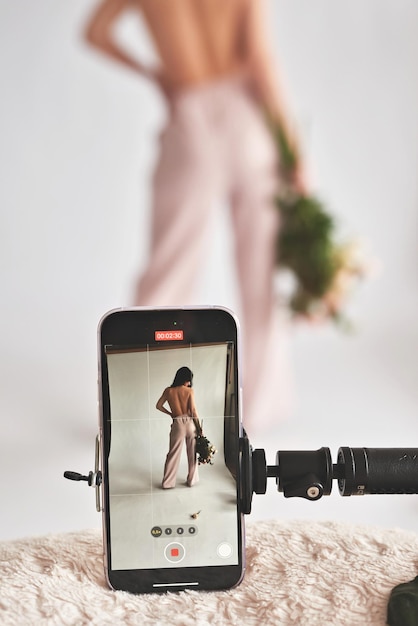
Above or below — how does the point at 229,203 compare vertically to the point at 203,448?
above

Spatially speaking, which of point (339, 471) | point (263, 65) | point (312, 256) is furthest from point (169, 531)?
point (263, 65)

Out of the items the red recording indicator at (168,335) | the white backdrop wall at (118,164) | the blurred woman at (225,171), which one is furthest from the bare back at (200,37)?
the red recording indicator at (168,335)

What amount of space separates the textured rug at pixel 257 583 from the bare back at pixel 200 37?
183cm

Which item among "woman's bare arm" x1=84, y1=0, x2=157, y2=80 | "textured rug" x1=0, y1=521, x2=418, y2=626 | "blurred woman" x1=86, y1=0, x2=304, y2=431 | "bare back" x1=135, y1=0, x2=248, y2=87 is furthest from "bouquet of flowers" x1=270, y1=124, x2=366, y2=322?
"textured rug" x1=0, y1=521, x2=418, y2=626

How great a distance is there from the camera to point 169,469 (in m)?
0.61

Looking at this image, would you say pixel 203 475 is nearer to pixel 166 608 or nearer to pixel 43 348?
pixel 166 608

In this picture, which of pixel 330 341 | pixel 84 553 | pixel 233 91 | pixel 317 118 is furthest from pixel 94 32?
pixel 84 553

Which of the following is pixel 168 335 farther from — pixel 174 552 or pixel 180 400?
pixel 174 552

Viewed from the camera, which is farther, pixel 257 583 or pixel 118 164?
pixel 118 164

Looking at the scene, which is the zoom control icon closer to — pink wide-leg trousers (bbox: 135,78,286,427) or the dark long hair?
the dark long hair

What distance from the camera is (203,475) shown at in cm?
62

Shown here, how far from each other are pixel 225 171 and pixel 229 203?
0.11 metres

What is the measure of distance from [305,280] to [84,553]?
5.60 ft

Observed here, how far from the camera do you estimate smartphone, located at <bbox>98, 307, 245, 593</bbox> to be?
0.62 meters
